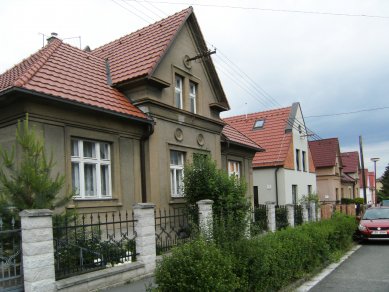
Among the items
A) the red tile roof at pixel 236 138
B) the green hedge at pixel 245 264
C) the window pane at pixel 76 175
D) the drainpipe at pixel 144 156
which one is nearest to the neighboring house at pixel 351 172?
the red tile roof at pixel 236 138

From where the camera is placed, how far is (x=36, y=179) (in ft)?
24.1

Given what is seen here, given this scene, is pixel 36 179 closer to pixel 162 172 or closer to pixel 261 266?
pixel 261 266

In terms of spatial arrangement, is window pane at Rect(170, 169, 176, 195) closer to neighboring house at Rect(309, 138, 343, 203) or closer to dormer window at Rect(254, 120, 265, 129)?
dormer window at Rect(254, 120, 265, 129)

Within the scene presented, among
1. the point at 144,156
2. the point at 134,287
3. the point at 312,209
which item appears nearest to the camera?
the point at 134,287

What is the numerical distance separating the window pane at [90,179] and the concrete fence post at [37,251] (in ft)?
14.5

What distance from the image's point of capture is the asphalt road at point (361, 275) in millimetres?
8414

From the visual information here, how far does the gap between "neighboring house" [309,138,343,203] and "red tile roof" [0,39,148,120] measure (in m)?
28.0

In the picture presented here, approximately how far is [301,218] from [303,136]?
13091 mm

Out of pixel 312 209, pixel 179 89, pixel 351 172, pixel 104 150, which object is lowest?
pixel 312 209

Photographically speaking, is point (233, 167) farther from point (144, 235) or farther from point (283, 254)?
point (283, 254)

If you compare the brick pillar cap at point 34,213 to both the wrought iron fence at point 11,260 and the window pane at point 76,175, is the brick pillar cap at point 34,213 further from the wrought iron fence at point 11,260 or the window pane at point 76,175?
the window pane at point 76,175

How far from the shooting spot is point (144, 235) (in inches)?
348

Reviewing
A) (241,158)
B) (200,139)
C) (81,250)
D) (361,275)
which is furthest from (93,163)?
(241,158)

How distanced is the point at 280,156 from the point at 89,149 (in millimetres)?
17145
